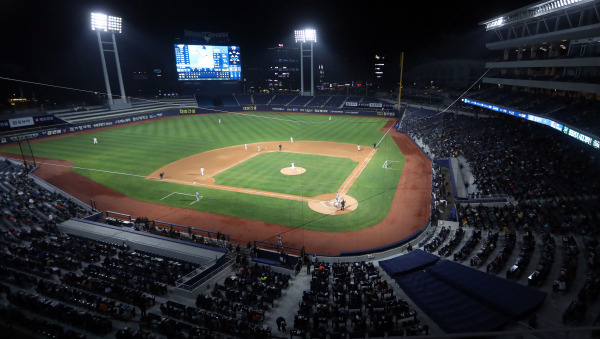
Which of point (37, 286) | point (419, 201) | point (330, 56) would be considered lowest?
point (419, 201)

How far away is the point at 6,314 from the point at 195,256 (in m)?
8.15

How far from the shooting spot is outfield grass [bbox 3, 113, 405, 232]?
76.4 ft

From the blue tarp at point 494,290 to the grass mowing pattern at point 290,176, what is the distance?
14353mm

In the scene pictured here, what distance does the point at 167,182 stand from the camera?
2920 cm

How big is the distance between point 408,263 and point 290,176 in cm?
1704

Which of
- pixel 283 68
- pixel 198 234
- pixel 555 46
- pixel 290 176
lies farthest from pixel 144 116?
pixel 283 68

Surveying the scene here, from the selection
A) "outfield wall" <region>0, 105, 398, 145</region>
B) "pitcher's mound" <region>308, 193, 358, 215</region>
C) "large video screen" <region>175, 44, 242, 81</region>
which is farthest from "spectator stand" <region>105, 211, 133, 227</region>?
"large video screen" <region>175, 44, 242, 81</region>

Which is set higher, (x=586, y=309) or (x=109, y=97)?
(x=109, y=97)

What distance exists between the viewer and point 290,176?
30219 millimetres

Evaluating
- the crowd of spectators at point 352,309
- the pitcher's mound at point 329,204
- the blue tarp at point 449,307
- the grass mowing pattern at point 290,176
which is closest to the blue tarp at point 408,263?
the crowd of spectators at point 352,309

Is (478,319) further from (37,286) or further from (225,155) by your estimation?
(225,155)

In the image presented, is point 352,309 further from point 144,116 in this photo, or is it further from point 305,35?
point 305,35

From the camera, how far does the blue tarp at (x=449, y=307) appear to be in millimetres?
9578

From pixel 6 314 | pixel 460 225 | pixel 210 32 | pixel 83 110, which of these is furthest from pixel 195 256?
pixel 210 32
